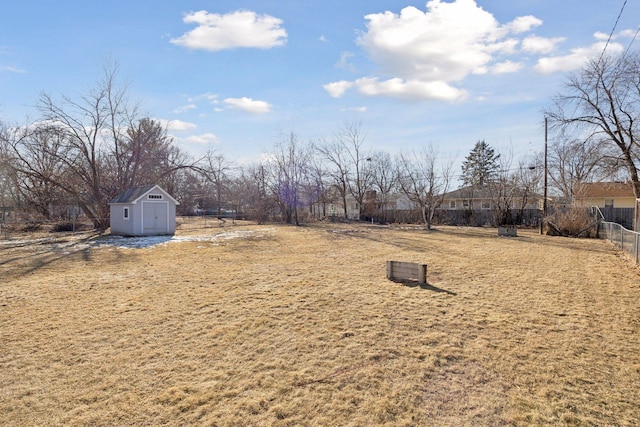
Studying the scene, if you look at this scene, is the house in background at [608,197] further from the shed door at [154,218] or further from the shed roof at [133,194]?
the shed roof at [133,194]

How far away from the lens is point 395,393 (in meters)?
3.46

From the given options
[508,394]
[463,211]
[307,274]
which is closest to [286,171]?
[463,211]

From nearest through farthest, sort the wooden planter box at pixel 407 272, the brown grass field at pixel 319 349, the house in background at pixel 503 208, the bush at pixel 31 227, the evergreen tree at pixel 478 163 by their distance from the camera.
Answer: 1. the brown grass field at pixel 319 349
2. the wooden planter box at pixel 407 272
3. the bush at pixel 31 227
4. the house in background at pixel 503 208
5. the evergreen tree at pixel 478 163

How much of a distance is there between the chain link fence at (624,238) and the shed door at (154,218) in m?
20.4

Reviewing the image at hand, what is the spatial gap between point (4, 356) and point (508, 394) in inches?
222

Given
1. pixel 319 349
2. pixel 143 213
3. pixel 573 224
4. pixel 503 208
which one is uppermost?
pixel 503 208

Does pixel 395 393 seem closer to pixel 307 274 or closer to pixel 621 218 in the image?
pixel 307 274

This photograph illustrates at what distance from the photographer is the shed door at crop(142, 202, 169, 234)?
786 inches

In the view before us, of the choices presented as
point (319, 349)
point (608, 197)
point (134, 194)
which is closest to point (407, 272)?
point (319, 349)

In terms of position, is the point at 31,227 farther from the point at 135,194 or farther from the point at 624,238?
the point at 624,238

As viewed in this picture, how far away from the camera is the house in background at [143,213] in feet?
64.6

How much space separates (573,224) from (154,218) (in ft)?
A: 74.5

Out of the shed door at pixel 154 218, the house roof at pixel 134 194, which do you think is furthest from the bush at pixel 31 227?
the shed door at pixel 154 218

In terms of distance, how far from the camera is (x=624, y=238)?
12.9 metres
